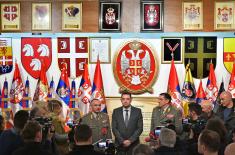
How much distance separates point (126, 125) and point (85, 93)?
1.51 m

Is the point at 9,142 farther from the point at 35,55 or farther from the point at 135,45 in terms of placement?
the point at 135,45

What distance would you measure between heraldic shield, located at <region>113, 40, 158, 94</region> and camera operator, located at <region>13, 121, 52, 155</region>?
14.8 ft

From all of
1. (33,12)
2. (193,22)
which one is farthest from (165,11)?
(33,12)

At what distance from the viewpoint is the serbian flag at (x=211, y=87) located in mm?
8446

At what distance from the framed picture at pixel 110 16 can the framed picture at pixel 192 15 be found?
1.20m

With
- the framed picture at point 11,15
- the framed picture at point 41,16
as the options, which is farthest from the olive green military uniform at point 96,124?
the framed picture at point 11,15

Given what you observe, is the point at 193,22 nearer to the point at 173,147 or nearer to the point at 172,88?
the point at 172,88

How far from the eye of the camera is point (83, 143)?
4.23 m

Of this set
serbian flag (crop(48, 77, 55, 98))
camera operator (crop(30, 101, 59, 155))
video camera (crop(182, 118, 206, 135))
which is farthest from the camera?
serbian flag (crop(48, 77, 55, 98))

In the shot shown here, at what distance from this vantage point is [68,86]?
873 centimetres

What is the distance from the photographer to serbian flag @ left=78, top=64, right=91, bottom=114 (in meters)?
8.66

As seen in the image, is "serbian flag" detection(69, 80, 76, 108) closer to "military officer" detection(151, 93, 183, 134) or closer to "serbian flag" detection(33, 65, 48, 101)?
"serbian flag" detection(33, 65, 48, 101)

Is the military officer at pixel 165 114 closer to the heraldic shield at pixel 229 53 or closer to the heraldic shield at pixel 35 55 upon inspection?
the heraldic shield at pixel 229 53

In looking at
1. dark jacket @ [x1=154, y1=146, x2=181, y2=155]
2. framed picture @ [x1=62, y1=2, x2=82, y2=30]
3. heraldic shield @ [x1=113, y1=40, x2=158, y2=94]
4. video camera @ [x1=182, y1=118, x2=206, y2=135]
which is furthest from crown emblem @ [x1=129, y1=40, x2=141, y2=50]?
dark jacket @ [x1=154, y1=146, x2=181, y2=155]
